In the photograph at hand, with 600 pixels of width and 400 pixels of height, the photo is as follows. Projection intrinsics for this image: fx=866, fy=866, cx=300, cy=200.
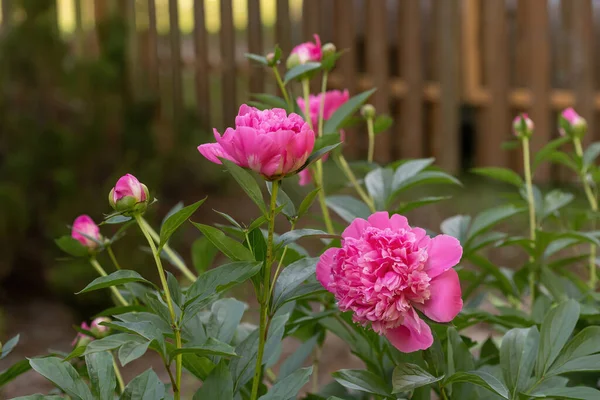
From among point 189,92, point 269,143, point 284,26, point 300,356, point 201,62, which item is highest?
point 269,143

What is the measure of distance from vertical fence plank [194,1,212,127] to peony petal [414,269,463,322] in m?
5.09

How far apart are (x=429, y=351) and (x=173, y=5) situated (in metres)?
5.28

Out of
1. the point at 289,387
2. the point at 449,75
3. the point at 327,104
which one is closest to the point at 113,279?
the point at 289,387

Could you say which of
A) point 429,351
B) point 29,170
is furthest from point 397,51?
point 429,351

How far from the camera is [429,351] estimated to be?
0.74 metres

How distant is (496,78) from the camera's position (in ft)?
15.1

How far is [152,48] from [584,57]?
2.90m

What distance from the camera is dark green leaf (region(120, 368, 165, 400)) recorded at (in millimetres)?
706

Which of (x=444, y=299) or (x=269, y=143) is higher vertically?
(x=269, y=143)

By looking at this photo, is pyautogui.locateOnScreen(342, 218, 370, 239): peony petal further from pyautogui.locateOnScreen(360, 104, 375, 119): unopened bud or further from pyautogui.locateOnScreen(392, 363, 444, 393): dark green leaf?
pyautogui.locateOnScreen(360, 104, 375, 119): unopened bud

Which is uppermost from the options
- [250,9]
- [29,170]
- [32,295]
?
[250,9]

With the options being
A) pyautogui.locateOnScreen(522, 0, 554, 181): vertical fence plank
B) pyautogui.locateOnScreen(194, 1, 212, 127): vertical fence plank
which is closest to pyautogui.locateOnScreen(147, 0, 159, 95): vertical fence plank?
pyautogui.locateOnScreen(194, 1, 212, 127): vertical fence plank

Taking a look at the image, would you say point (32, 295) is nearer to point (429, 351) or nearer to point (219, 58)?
point (219, 58)

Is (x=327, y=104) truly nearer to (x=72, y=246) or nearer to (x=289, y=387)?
(x=72, y=246)
